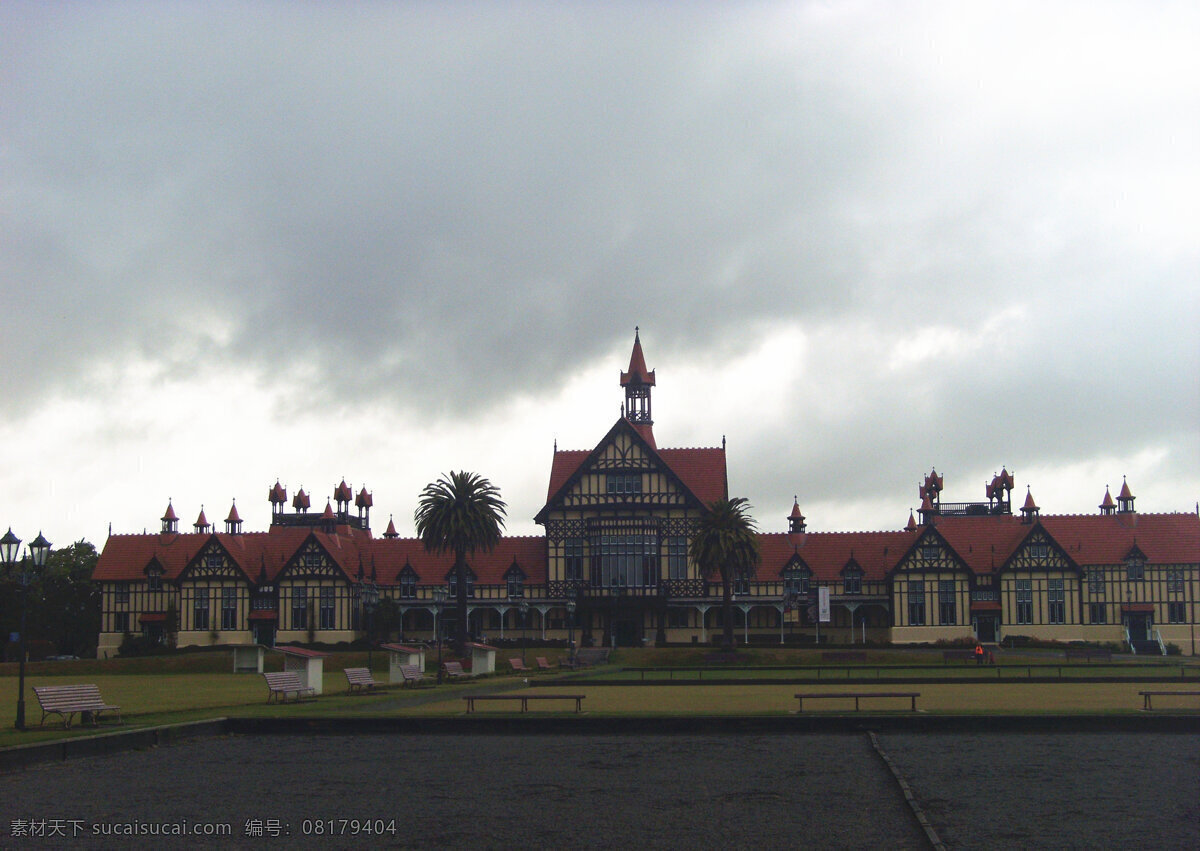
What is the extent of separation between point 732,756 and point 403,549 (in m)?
74.3

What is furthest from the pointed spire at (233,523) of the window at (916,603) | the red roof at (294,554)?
the window at (916,603)

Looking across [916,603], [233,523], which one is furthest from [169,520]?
[916,603]

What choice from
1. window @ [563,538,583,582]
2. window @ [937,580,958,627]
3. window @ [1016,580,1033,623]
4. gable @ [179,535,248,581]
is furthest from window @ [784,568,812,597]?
gable @ [179,535,248,581]

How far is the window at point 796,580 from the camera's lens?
87.3m

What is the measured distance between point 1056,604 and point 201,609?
194 ft

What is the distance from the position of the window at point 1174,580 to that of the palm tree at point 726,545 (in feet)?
91.9

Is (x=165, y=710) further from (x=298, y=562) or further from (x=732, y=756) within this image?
(x=298, y=562)

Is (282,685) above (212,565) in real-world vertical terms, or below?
below

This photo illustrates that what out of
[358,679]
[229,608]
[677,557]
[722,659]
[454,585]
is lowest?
[722,659]

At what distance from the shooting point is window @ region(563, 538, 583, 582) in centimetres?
8675

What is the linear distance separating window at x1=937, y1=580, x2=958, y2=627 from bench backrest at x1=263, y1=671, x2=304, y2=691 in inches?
2230

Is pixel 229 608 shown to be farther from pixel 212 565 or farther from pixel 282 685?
pixel 282 685

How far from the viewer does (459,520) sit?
245ft

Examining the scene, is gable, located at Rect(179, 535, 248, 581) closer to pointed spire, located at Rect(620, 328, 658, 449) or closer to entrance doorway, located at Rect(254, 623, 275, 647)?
entrance doorway, located at Rect(254, 623, 275, 647)
